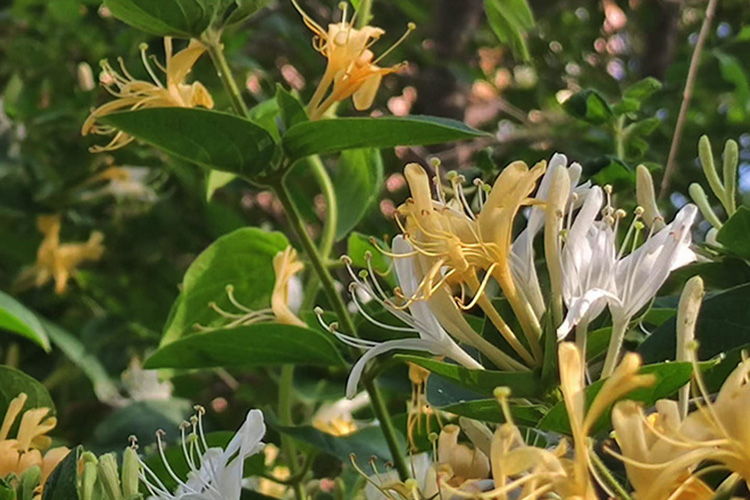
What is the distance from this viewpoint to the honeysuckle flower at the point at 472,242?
0.44m

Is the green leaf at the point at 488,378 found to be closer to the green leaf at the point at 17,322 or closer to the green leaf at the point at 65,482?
the green leaf at the point at 65,482

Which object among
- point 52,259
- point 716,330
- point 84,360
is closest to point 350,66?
point 716,330

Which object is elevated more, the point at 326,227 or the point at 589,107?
the point at 589,107

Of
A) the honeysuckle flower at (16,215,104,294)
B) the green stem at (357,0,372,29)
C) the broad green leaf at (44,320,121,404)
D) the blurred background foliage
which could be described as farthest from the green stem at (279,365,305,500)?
the honeysuckle flower at (16,215,104,294)

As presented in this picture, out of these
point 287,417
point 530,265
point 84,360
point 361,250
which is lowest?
point 84,360

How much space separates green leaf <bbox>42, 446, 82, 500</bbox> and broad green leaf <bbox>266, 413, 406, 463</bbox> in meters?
0.19

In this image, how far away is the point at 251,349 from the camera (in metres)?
0.59

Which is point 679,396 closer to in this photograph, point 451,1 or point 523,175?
point 523,175

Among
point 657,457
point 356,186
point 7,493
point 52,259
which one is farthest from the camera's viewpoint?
point 52,259

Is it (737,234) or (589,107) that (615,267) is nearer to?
(737,234)

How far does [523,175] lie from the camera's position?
0.44m

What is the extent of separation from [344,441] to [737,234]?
0.27 meters

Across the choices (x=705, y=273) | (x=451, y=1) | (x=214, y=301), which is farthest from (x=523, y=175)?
(x=451, y=1)

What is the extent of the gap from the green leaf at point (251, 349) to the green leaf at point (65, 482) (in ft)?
0.42
